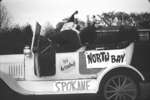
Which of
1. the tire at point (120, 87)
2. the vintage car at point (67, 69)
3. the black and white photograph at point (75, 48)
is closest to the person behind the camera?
the black and white photograph at point (75, 48)

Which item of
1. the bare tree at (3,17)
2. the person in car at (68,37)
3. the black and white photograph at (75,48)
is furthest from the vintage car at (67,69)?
the bare tree at (3,17)

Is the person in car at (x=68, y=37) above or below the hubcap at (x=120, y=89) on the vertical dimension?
above

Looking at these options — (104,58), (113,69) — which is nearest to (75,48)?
(104,58)

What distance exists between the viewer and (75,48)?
5.99 meters

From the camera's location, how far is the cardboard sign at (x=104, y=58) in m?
6.10

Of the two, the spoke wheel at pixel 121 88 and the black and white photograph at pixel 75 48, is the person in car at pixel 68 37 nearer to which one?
the black and white photograph at pixel 75 48

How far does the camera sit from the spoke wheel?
6.20 meters

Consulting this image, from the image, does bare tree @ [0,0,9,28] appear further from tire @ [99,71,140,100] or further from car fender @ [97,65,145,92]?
tire @ [99,71,140,100]

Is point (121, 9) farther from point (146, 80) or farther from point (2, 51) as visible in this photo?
point (2, 51)

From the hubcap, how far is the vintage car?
0.27 ft

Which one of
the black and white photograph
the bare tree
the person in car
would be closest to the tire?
the black and white photograph

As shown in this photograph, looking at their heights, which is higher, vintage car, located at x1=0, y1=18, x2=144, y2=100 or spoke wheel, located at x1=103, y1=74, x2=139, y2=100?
vintage car, located at x1=0, y1=18, x2=144, y2=100

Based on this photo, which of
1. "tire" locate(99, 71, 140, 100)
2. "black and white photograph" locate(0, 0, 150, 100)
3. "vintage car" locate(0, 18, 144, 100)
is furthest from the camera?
"tire" locate(99, 71, 140, 100)

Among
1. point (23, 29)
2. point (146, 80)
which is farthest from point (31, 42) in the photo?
point (146, 80)
